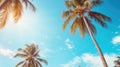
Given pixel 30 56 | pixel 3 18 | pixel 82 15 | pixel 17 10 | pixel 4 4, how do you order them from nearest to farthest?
pixel 4 4 → pixel 3 18 → pixel 17 10 → pixel 82 15 → pixel 30 56

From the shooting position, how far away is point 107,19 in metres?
21.9

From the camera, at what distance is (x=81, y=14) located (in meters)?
22.2

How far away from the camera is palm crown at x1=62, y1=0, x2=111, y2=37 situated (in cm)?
2177

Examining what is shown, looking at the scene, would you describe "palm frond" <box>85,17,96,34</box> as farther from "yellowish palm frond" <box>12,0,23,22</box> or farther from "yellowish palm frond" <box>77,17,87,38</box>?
"yellowish palm frond" <box>12,0,23,22</box>

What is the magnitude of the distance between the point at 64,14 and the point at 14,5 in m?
8.68

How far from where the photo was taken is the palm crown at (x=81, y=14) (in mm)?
21770

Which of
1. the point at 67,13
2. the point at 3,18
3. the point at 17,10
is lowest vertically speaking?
the point at 3,18

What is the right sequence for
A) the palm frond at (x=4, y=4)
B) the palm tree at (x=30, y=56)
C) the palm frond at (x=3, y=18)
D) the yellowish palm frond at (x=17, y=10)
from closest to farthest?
the palm frond at (x=4, y=4) < the palm frond at (x=3, y=18) < the yellowish palm frond at (x=17, y=10) < the palm tree at (x=30, y=56)

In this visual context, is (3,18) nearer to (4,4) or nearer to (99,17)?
→ (4,4)

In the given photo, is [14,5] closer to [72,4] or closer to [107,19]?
[72,4]

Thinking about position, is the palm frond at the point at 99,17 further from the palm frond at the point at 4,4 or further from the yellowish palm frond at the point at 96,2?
the palm frond at the point at 4,4

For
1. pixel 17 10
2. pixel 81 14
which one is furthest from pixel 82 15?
pixel 17 10

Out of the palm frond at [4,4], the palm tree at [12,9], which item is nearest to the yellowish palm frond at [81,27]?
the palm tree at [12,9]

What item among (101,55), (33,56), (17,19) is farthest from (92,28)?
(33,56)
